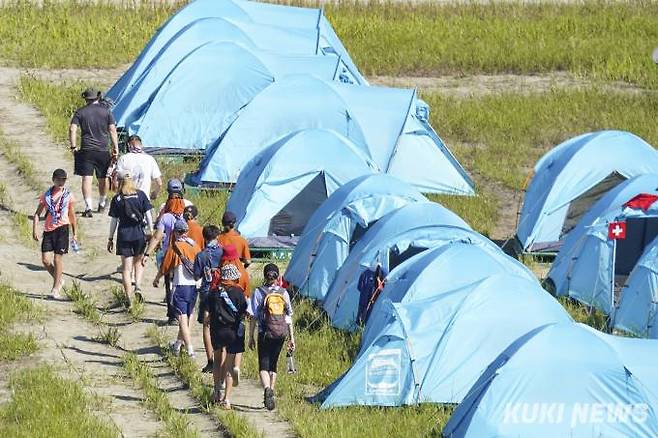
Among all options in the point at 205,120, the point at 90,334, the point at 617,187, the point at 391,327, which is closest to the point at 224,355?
the point at 391,327

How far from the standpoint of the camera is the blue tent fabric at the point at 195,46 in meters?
29.8

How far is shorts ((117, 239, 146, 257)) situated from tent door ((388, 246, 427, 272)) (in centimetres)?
298

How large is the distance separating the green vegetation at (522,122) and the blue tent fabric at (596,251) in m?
6.59

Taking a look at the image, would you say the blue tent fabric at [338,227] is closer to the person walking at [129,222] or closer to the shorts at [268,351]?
the person walking at [129,222]

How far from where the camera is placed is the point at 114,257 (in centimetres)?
2273

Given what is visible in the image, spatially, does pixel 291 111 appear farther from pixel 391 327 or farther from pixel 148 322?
pixel 391 327

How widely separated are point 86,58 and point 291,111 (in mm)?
10611

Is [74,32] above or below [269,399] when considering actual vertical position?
below

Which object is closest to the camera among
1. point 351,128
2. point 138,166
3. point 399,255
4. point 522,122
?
point 399,255

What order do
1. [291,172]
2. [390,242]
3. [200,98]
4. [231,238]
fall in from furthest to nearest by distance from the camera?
1. [200,98]
2. [291,172]
3. [390,242]
4. [231,238]

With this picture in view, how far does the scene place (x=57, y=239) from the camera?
2020cm

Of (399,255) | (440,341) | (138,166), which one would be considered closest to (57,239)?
(138,166)

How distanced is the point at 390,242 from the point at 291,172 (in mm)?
4262

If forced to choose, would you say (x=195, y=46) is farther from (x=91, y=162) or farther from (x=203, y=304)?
(x=203, y=304)
